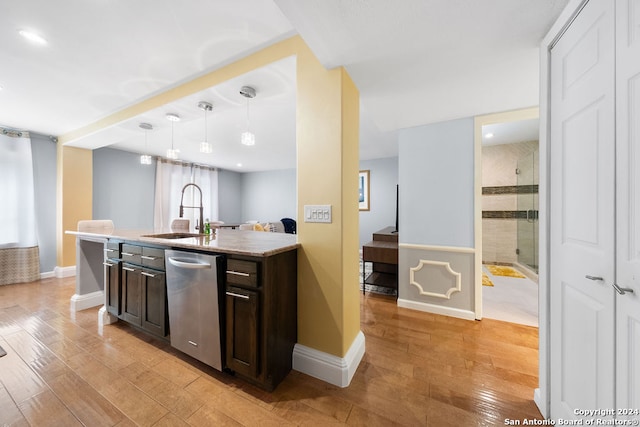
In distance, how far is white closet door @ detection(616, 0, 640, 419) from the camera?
761 millimetres

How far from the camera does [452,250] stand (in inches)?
95.8

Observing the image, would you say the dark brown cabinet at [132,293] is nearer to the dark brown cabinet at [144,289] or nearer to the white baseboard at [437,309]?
the dark brown cabinet at [144,289]

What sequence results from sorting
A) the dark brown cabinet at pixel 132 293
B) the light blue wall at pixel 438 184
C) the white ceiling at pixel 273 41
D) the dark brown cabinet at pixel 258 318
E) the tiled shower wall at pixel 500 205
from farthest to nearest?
the tiled shower wall at pixel 500 205
the light blue wall at pixel 438 184
the dark brown cabinet at pixel 132 293
the dark brown cabinet at pixel 258 318
the white ceiling at pixel 273 41

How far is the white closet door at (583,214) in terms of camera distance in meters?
0.87

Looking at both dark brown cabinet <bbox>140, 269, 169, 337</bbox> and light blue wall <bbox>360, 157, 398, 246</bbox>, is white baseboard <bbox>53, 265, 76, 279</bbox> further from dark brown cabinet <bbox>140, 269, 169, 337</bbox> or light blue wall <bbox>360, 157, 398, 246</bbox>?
light blue wall <bbox>360, 157, 398, 246</bbox>

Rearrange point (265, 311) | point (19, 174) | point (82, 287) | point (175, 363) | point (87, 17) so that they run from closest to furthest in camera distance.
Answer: point (265, 311), point (87, 17), point (175, 363), point (82, 287), point (19, 174)

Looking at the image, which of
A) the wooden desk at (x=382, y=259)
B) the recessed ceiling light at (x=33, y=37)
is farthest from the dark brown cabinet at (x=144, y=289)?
the wooden desk at (x=382, y=259)

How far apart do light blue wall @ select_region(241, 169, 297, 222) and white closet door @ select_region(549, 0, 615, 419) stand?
19.6ft

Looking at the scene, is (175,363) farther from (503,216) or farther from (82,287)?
(503,216)

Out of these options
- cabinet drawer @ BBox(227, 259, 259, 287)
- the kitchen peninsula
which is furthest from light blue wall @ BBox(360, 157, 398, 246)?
cabinet drawer @ BBox(227, 259, 259, 287)

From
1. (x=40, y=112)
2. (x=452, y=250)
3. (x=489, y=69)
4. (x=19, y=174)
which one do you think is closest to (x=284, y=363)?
(x=452, y=250)

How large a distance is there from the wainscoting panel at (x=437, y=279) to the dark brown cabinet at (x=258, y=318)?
1.66 meters

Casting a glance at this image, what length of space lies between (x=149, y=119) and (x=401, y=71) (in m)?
2.86

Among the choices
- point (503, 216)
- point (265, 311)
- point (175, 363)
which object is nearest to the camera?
point (265, 311)
